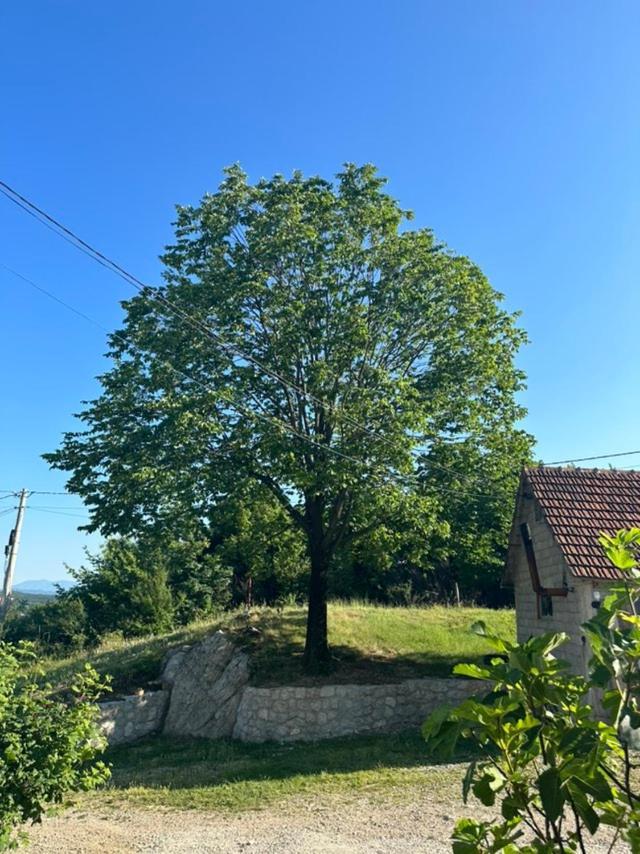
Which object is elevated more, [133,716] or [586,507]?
[586,507]

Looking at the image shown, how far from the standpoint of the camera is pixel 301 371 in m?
15.9

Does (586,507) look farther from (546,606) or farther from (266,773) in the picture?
(266,773)

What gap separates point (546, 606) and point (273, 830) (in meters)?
9.13

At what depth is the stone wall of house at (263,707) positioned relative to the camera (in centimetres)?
1488

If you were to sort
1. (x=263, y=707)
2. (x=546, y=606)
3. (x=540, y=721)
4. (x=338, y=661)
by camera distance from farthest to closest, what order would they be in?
(x=338, y=661), (x=263, y=707), (x=546, y=606), (x=540, y=721)

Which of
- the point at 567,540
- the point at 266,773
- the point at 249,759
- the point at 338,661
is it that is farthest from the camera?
the point at 338,661

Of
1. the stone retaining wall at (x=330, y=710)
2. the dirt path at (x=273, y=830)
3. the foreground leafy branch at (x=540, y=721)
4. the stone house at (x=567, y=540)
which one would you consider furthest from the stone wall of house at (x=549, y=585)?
the foreground leafy branch at (x=540, y=721)

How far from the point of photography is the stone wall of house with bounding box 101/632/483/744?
48.8 feet

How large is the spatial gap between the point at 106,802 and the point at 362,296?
38.3 feet

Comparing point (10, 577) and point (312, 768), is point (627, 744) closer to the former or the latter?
point (312, 768)

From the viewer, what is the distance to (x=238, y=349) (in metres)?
15.2

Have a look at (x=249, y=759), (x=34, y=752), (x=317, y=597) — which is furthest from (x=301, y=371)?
(x=34, y=752)

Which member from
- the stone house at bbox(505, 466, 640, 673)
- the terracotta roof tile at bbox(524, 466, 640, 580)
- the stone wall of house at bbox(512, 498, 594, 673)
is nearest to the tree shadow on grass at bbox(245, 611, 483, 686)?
the stone wall of house at bbox(512, 498, 594, 673)

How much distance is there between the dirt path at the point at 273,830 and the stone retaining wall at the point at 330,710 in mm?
5759
